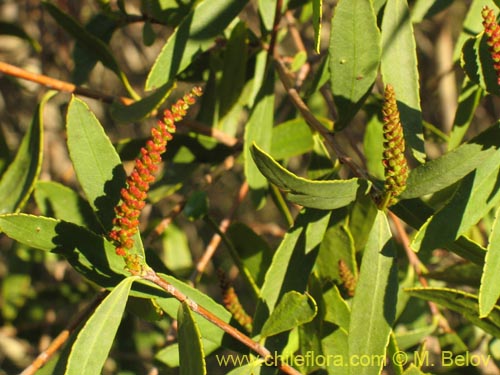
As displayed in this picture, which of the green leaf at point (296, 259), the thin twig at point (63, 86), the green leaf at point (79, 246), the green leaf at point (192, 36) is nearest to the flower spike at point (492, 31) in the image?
the green leaf at point (296, 259)

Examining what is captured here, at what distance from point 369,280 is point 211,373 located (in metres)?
1.78

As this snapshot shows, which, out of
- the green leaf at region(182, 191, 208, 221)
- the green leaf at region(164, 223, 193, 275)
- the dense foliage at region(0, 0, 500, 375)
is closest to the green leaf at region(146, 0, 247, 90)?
the dense foliage at region(0, 0, 500, 375)

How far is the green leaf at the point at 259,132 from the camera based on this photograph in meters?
1.35

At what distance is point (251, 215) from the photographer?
3.71 meters

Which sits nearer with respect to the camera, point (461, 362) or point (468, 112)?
point (468, 112)

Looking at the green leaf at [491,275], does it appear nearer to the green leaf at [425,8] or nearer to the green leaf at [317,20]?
the green leaf at [317,20]

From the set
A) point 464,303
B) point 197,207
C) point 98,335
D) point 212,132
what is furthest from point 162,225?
point 464,303

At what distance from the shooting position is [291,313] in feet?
3.57

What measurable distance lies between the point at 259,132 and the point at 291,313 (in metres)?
0.42

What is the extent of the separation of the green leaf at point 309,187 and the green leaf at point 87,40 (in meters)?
0.54

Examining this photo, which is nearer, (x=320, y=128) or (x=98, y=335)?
(x=98, y=335)

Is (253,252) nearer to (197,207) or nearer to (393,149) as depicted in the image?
(197,207)

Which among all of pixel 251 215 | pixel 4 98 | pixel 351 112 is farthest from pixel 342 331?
pixel 251 215

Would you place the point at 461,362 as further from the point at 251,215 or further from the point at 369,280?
the point at 251,215
